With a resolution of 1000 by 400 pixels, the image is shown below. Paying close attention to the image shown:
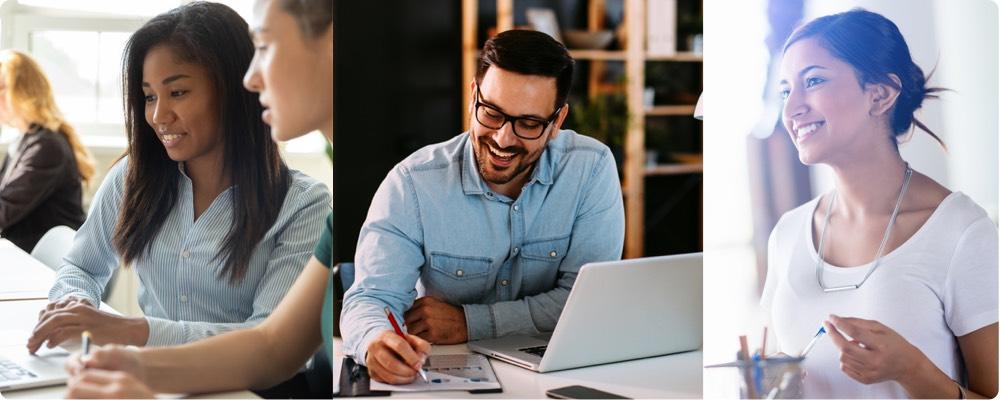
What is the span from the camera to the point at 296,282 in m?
1.82

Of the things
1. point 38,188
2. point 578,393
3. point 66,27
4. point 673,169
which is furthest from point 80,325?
point 673,169

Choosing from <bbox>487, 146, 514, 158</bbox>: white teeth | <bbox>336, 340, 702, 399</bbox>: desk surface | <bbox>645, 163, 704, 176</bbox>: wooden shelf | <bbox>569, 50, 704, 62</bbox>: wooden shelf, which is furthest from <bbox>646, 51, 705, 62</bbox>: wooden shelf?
<bbox>336, 340, 702, 399</bbox>: desk surface

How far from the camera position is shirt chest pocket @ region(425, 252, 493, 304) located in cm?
258

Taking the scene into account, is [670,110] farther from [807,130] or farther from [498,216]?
[807,130]

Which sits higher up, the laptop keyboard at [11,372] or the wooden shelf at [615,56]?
the wooden shelf at [615,56]

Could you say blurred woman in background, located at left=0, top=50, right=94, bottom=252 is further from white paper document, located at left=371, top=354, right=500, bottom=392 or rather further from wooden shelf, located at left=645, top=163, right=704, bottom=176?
wooden shelf, located at left=645, top=163, right=704, bottom=176

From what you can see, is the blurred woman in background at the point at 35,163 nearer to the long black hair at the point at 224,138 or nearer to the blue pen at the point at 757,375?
the long black hair at the point at 224,138

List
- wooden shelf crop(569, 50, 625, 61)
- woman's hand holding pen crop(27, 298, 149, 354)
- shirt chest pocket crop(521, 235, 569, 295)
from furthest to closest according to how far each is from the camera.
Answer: wooden shelf crop(569, 50, 625, 61) < shirt chest pocket crop(521, 235, 569, 295) < woman's hand holding pen crop(27, 298, 149, 354)

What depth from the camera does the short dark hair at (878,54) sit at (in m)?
1.93

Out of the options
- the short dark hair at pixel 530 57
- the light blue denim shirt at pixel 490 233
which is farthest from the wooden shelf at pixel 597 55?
the short dark hair at pixel 530 57

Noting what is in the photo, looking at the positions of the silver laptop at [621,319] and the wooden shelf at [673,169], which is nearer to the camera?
the silver laptop at [621,319]

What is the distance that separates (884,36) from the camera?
1.95 metres

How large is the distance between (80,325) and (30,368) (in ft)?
0.42

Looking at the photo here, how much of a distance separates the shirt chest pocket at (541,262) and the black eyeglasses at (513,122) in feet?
1.03
